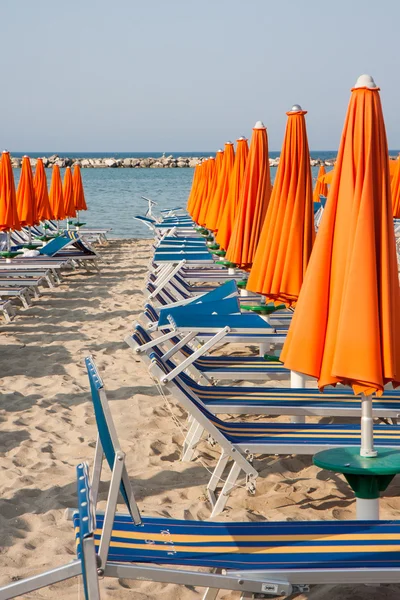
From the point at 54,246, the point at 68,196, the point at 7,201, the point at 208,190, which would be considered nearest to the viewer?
the point at 7,201

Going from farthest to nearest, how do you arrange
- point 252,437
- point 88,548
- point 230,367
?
point 230,367, point 252,437, point 88,548

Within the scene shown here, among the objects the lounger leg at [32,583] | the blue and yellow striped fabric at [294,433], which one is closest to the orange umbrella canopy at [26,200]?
the blue and yellow striped fabric at [294,433]

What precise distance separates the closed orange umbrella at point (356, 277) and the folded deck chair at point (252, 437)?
602mm

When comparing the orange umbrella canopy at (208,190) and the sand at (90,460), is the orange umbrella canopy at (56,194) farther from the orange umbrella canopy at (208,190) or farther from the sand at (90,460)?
the sand at (90,460)

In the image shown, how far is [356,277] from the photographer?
293cm

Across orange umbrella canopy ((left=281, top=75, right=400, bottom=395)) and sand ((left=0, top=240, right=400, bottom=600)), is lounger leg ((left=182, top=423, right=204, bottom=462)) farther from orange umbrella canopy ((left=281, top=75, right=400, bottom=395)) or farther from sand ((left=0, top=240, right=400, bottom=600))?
orange umbrella canopy ((left=281, top=75, right=400, bottom=395))

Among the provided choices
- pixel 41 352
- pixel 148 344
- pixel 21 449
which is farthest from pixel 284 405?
pixel 41 352

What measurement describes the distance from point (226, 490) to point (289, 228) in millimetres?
1754

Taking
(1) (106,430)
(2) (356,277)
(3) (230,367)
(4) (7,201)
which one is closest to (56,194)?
(4) (7,201)

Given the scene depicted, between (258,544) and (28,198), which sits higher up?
(28,198)

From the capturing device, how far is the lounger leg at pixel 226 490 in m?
3.69

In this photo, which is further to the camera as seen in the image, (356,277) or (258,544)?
(356,277)

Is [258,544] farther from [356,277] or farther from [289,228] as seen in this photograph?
[289,228]

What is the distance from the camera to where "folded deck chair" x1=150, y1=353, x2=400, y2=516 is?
356 cm
